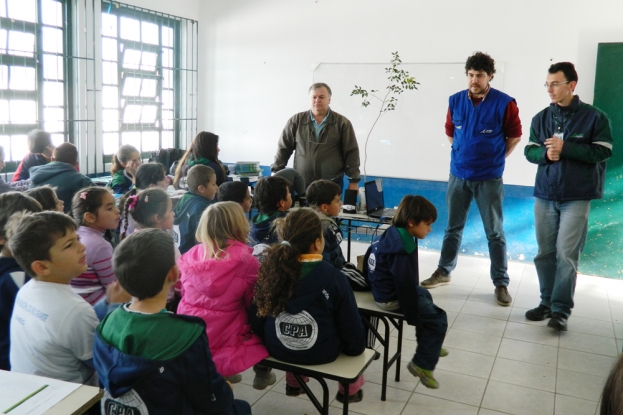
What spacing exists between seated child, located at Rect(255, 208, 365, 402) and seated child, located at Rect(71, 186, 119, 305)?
72 centimetres

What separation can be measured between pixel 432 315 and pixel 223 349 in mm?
1091

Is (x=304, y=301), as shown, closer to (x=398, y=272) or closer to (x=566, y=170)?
(x=398, y=272)

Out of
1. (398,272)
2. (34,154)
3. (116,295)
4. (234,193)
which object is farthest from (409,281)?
(34,154)

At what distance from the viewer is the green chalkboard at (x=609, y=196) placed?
5004 millimetres

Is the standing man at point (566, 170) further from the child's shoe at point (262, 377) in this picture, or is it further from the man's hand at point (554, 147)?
the child's shoe at point (262, 377)

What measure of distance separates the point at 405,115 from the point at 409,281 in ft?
11.7

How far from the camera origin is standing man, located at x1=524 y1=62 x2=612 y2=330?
12.0ft

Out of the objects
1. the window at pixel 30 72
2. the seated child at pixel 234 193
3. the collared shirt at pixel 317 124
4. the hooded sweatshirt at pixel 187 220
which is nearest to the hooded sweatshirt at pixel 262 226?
the seated child at pixel 234 193

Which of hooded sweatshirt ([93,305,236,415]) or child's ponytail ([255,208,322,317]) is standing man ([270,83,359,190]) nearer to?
child's ponytail ([255,208,322,317])

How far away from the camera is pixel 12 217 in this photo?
7.16 ft

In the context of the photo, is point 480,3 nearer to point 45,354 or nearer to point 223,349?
point 223,349

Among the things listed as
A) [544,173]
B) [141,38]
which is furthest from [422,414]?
[141,38]

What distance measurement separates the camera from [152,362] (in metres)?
1.55

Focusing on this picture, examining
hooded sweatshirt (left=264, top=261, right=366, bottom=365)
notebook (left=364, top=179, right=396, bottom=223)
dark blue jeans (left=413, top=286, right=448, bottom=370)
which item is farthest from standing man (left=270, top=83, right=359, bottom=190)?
hooded sweatshirt (left=264, top=261, right=366, bottom=365)
